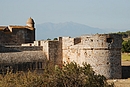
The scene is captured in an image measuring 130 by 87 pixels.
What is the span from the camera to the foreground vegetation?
1396cm

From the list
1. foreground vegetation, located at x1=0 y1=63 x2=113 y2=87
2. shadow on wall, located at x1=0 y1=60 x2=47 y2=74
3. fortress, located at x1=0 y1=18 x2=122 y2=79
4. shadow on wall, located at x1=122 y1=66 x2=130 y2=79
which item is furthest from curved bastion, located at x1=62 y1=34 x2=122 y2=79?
foreground vegetation, located at x1=0 y1=63 x2=113 y2=87

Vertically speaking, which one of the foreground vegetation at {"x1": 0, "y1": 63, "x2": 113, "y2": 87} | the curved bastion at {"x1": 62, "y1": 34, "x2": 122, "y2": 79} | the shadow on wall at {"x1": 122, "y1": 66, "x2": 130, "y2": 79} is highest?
the curved bastion at {"x1": 62, "y1": 34, "x2": 122, "y2": 79}

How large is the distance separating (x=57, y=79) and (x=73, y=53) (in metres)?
12.7

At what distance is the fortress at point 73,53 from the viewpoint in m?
25.0

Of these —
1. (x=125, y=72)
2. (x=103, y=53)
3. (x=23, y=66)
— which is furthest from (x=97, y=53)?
(x=23, y=66)

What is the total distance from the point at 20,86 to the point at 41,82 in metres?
1.18

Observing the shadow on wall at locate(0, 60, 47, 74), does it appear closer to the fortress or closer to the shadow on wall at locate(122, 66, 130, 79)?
the fortress

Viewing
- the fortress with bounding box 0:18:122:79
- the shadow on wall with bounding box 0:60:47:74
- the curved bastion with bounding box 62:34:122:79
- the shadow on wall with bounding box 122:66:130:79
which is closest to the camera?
the curved bastion with bounding box 62:34:122:79

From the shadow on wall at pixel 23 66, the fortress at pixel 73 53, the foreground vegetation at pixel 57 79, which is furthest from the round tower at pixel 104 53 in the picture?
the foreground vegetation at pixel 57 79

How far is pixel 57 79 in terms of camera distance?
1491cm

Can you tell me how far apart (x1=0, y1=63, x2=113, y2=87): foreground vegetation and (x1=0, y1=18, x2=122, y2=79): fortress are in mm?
8855

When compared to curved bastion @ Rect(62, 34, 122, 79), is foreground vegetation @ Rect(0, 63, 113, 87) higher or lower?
lower

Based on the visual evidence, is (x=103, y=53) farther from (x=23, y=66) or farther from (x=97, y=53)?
(x=23, y=66)

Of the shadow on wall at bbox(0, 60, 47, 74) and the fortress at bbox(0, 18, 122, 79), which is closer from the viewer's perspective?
the fortress at bbox(0, 18, 122, 79)
